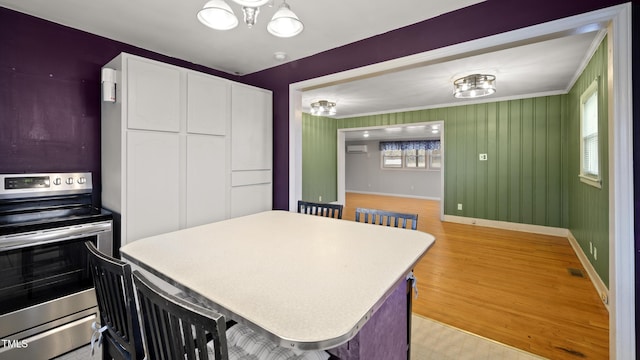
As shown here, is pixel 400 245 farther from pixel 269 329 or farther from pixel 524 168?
pixel 524 168

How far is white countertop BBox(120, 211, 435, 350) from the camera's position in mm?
736

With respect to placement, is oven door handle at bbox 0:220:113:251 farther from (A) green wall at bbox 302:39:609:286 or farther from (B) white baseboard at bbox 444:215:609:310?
(A) green wall at bbox 302:39:609:286

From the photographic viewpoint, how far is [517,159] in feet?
16.0

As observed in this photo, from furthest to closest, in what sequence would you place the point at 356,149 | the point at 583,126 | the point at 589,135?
the point at 356,149 → the point at 583,126 → the point at 589,135

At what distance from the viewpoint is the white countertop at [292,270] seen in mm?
736

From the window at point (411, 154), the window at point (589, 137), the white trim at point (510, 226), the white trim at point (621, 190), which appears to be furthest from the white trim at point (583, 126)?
the window at point (411, 154)

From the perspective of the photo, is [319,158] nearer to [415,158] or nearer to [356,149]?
[356,149]

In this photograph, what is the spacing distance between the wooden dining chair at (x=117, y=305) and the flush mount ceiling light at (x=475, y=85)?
4014 millimetres

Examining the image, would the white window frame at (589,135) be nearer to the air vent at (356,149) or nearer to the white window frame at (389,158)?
the white window frame at (389,158)

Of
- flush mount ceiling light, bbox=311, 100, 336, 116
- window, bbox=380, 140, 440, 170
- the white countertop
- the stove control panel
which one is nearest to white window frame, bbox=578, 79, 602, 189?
the white countertop

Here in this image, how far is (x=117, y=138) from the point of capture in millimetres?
2098

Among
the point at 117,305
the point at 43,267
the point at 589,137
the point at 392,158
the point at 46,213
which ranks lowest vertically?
the point at 43,267

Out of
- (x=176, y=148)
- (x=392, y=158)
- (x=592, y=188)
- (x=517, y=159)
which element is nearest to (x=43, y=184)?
(x=176, y=148)

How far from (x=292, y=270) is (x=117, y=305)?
63 centimetres
